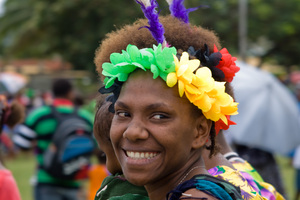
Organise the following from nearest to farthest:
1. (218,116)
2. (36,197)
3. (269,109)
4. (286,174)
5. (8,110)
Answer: (218,116) → (8,110) → (36,197) → (269,109) → (286,174)

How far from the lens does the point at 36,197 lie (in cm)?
661

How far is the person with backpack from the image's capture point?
6508 millimetres

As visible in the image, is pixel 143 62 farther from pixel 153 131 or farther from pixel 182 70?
pixel 153 131

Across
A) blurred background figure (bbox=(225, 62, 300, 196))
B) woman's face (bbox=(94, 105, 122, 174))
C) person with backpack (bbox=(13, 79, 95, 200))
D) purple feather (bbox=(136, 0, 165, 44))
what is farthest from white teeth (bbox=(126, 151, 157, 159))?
person with backpack (bbox=(13, 79, 95, 200))

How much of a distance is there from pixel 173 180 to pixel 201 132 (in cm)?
23

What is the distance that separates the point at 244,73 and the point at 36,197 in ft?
9.46

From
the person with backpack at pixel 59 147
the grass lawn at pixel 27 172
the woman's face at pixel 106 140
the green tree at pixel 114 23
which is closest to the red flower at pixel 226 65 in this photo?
the woman's face at pixel 106 140

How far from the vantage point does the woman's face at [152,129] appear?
7.16 feet

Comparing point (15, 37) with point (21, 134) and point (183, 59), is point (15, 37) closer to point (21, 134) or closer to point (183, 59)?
point (21, 134)

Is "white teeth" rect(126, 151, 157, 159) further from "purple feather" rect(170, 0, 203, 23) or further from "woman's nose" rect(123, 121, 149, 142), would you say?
"purple feather" rect(170, 0, 203, 23)

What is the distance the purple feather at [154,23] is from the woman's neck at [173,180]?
1.78 ft

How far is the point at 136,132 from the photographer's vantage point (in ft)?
7.12

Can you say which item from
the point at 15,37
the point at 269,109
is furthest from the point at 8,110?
the point at 15,37

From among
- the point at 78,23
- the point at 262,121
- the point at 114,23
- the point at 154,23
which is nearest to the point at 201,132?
the point at 154,23
